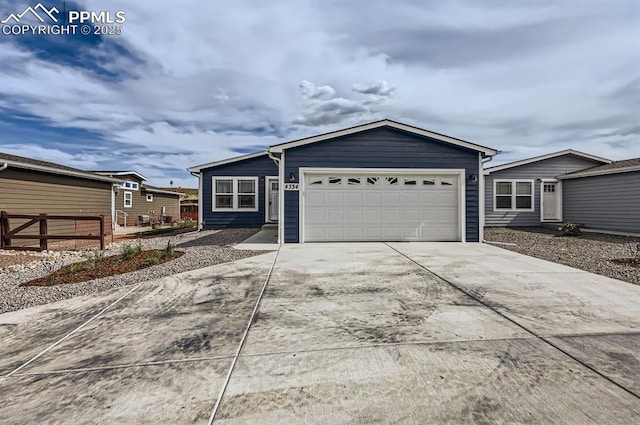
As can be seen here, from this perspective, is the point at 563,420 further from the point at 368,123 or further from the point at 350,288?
the point at 368,123

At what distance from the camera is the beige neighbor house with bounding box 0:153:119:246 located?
10.1 m

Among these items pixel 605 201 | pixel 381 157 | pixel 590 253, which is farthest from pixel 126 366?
pixel 605 201

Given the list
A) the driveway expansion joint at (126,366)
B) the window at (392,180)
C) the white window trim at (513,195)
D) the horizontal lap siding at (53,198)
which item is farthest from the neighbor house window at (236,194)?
the driveway expansion joint at (126,366)

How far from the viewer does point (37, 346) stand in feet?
10.5

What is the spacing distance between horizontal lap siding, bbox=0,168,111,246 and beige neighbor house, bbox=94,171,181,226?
193 inches

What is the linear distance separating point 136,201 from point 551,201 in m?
24.7

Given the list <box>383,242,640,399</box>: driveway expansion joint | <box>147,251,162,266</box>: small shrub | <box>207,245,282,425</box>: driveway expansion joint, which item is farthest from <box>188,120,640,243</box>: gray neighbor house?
<box>207,245,282,425</box>: driveway expansion joint

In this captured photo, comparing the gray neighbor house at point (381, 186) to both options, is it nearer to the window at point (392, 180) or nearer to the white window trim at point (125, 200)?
the window at point (392, 180)

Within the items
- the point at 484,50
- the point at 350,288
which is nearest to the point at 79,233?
the point at 350,288

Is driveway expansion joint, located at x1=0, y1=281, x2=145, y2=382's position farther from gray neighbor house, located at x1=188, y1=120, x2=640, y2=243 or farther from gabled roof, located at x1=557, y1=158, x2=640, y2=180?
gabled roof, located at x1=557, y1=158, x2=640, y2=180

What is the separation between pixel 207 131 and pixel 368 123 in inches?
454

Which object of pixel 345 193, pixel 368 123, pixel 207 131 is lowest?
pixel 345 193

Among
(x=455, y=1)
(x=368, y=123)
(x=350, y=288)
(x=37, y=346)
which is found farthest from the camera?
(x=368, y=123)

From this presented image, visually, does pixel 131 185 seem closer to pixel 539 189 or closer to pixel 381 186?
pixel 381 186
